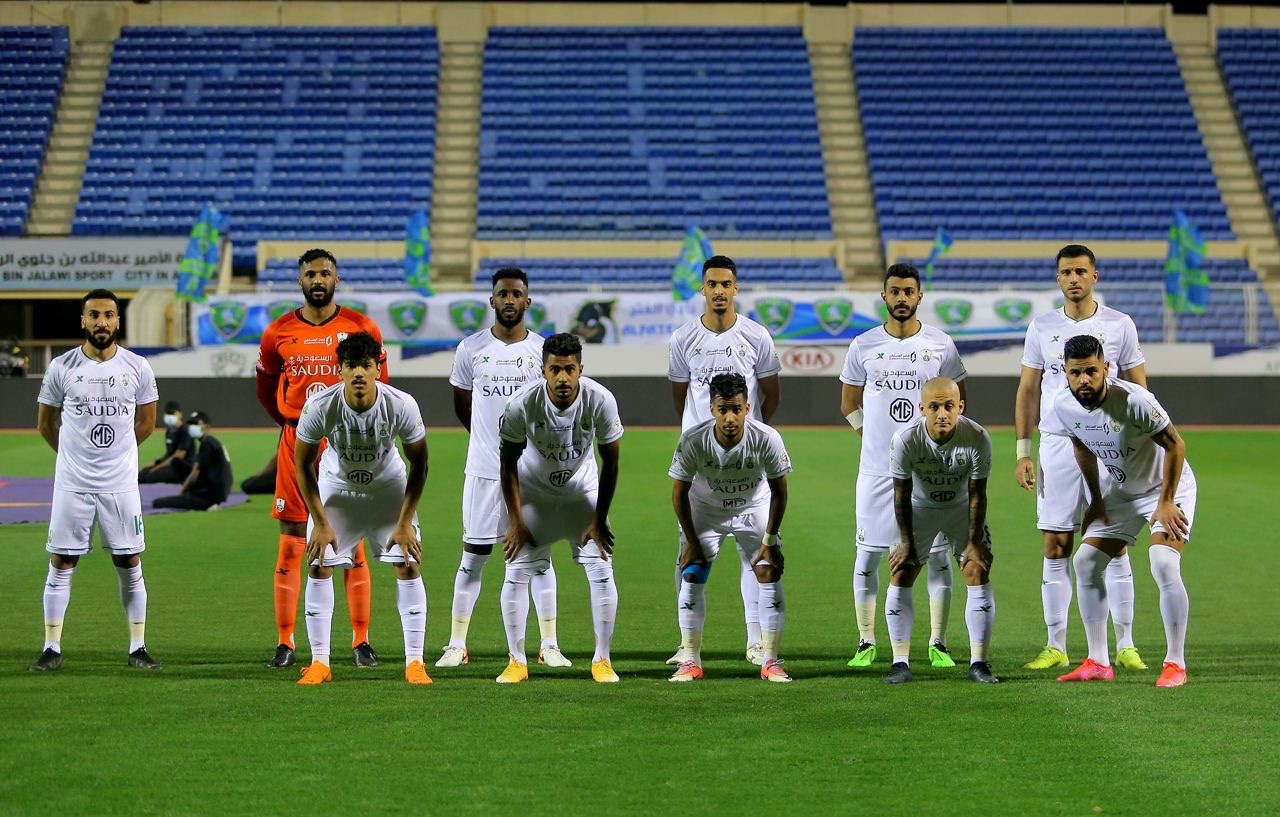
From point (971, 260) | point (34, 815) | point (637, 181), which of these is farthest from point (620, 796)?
point (637, 181)

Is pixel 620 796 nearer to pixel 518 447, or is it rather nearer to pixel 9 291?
pixel 518 447

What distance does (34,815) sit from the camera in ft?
17.1

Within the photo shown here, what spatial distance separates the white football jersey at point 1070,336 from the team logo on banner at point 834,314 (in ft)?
71.9

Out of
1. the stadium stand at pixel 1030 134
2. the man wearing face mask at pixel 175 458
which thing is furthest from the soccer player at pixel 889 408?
the stadium stand at pixel 1030 134

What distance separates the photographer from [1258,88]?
4359cm

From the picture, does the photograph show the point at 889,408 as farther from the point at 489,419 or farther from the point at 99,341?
the point at 99,341

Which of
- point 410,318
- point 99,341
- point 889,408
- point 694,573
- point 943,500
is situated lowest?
point 694,573

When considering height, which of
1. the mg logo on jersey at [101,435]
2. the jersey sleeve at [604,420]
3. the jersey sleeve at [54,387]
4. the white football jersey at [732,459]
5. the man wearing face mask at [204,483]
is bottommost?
the white football jersey at [732,459]

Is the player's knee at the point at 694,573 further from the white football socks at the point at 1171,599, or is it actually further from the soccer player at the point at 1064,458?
the white football socks at the point at 1171,599

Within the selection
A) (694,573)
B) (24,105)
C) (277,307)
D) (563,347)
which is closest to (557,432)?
(563,347)

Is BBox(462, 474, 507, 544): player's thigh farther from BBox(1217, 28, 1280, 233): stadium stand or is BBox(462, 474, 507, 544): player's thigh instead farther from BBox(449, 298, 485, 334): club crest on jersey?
BBox(1217, 28, 1280, 233): stadium stand

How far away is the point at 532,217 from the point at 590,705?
32302 millimetres

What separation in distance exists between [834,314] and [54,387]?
23.1m

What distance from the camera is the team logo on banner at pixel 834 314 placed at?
3028cm
